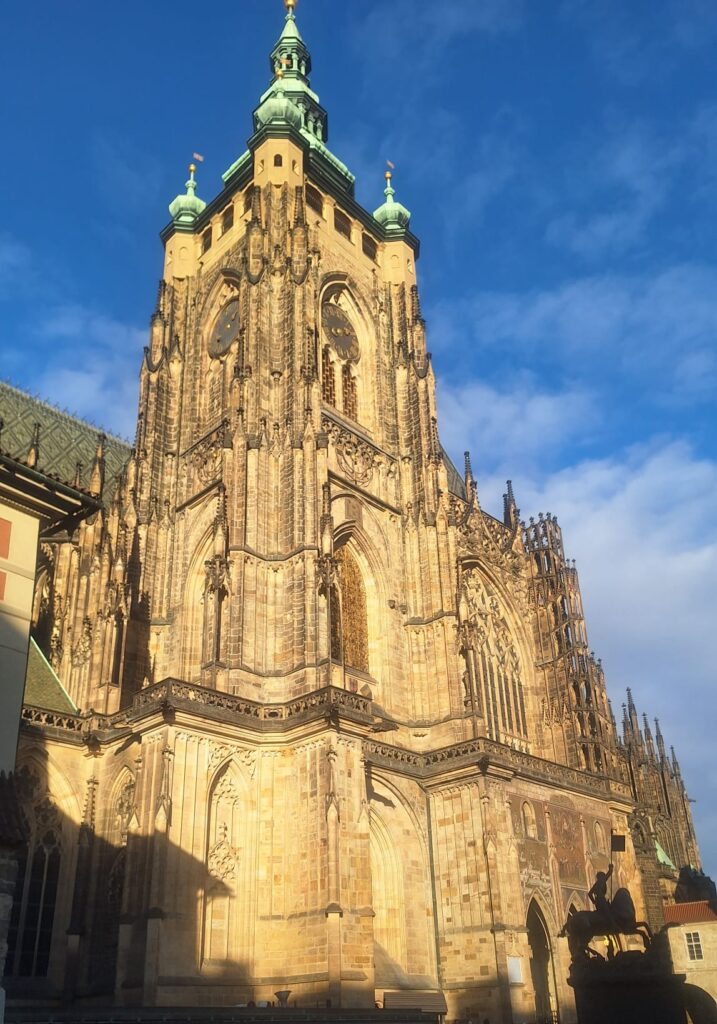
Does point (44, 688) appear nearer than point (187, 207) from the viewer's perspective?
Yes

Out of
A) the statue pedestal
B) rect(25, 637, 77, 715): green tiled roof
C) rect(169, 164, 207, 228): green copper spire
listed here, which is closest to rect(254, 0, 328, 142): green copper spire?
rect(169, 164, 207, 228): green copper spire

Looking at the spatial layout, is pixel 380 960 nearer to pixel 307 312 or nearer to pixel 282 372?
pixel 282 372

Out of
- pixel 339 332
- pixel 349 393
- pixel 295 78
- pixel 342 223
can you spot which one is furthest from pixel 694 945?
pixel 295 78

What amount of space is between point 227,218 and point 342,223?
463cm

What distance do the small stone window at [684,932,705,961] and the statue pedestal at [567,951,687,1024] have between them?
25.4m

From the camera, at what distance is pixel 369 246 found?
39812mm

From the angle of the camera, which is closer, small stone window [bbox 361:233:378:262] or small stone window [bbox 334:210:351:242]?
small stone window [bbox 334:210:351:242]

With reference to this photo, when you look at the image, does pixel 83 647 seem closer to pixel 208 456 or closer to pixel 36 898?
pixel 208 456

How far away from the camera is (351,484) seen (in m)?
31.0

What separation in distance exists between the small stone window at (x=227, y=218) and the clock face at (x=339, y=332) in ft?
18.1

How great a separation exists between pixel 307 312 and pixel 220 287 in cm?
620

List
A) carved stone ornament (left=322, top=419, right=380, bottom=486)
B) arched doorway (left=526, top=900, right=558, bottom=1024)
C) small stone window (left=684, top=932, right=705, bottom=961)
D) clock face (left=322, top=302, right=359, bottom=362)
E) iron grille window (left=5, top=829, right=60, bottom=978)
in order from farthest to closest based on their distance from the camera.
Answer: small stone window (left=684, top=932, right=705, bottom=961) → clock face (left=322, top=302, right=359, bottom=362) → carved stone ornament (left=322, top=419, right=380, bottom=486) → arched doorway (left=526, top=900, right=558, bottom=1024) → iron grille window (left=5, top=829, right=60, bottom=978)

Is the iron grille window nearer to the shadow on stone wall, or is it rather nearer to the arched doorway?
the shadow on stone wall

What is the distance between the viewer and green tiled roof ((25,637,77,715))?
26.7 m
